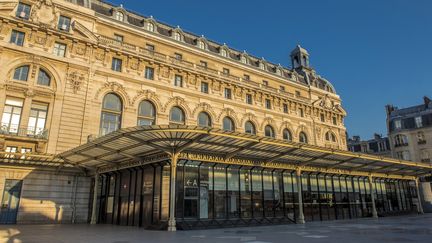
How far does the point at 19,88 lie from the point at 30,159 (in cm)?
616

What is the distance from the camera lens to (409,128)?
57438 millimetres

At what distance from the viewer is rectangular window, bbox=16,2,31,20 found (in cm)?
2648

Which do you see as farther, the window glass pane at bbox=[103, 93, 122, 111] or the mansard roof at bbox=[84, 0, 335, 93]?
the mansard roof at bbox=[84, 0, 335, 93]

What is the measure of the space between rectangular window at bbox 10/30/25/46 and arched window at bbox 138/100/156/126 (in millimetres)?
11738

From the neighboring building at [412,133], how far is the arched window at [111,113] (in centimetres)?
5336

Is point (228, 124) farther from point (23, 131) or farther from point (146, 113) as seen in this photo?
point (23, 131)

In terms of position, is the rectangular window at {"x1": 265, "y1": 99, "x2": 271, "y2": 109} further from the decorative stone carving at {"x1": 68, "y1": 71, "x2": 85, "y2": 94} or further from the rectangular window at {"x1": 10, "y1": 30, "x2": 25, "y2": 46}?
the rectangular window at {"x1": 10, "y1": 30, "x2": 25, "y2": 46}

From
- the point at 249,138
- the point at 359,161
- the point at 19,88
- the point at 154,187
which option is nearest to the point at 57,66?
the point at 19,88

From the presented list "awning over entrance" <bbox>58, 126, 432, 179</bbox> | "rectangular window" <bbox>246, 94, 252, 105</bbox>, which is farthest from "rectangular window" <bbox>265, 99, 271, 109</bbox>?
"awning over entrance" <bbox>58, 126, 432, 179</bbox>

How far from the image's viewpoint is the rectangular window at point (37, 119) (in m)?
25.1

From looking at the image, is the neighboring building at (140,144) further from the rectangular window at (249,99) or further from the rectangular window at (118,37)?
the rectangular window at (249,99)

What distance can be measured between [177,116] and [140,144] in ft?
49.7

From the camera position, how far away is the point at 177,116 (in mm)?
33625

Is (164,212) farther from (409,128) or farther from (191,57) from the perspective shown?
(409,128)
